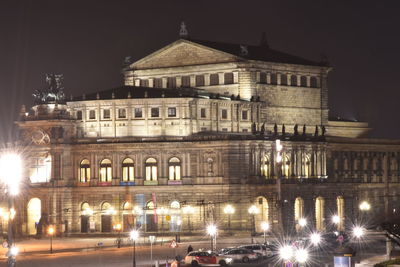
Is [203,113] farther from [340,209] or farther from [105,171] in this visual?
Result: [340,209]

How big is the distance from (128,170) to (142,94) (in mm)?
10180

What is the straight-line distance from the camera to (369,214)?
593 ft

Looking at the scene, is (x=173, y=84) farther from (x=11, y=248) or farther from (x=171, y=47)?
(x=11, y=248)

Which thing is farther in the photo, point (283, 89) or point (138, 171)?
point (283, 89)

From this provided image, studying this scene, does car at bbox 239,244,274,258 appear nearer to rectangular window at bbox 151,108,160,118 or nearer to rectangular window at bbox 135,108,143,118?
rectangular window at bbox 151,108,160,118

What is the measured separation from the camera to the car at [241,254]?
113875 mm

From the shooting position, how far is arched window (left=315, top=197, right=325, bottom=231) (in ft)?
551

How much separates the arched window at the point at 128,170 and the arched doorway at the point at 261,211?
16.4 metres

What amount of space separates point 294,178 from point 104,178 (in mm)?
25123

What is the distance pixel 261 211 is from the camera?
6216 inches

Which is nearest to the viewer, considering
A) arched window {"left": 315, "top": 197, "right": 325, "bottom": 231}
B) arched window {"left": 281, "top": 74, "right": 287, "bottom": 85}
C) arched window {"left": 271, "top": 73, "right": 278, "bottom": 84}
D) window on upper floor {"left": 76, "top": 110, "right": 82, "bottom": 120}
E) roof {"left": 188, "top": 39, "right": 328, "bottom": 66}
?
window on upper floor {"left": 76, "top": 110, "right": 82, "bottom": 120}

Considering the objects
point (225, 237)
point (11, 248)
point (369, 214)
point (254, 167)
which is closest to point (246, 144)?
point (254, 167)

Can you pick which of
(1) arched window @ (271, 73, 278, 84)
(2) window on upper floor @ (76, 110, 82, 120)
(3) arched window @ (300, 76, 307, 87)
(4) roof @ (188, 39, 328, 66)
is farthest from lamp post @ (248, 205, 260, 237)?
(3) arched window @ (300, 76, 307, 87)

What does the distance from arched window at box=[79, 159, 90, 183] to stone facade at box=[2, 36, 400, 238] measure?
0.43 feet
